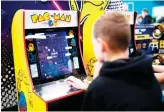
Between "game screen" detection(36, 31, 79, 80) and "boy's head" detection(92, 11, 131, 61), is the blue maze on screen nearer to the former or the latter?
"game screen" detection(36, 31, 79, 80)

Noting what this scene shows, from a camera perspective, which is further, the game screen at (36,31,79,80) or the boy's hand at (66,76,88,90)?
the game screen at (36,31,79,80)

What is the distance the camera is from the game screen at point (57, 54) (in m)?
2.10

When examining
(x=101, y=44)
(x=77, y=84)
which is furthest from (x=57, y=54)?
(x=101, y=44)

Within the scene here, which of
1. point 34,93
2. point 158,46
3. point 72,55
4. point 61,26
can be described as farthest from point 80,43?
point 158,46

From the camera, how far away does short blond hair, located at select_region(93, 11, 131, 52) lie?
1.15 meters

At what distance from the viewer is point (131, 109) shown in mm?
1101

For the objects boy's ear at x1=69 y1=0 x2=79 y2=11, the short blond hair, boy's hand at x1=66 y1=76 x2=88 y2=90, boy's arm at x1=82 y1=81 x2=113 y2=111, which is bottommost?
boy's hand at x1=66 y1=76 x2=88 y2=90

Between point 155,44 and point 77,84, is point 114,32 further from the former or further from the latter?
point 155,44

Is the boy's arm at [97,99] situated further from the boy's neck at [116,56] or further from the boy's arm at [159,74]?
the boy's arm at [159,74]

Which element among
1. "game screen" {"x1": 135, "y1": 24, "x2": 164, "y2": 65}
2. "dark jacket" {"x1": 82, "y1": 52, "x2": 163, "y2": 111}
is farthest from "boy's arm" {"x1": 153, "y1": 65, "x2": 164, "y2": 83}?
"game screen" {"x1": 135, "y1": 24, "x2": 164, "y2": 65}

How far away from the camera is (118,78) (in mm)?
1102

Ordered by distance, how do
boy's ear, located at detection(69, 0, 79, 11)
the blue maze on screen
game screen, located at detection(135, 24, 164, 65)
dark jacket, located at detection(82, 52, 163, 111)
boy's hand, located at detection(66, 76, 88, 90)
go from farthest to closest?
game screen, located at detection(135, 24, 164, 65), boy's ear, located at detection(69, 0, 79, 11), the blue maze on screen, boy's hand, located at detection(66, 76, 88, 90), dark jacket, located at detection(82, 52, 163, 111)

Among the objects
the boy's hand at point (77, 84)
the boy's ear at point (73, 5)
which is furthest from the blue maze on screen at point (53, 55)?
the boy's ear at point (73, 5)

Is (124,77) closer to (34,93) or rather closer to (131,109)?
(131,109)
